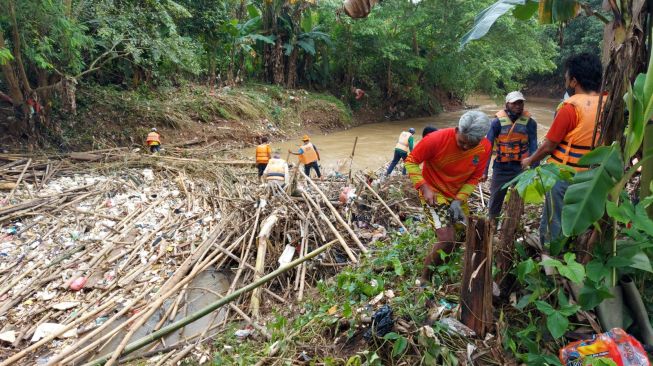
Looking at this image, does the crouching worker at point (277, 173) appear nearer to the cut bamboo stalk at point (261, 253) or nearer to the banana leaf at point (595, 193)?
the cut bamboo stalk at point (261, 253)

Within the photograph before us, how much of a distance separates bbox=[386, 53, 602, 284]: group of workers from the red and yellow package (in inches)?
23.5

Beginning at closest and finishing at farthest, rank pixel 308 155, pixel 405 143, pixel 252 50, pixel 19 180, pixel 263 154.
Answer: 1. pixel 19 180
2. pixel 263 154
3. pixel 405 143
4. pixel 308 155
5. pixel 252 50

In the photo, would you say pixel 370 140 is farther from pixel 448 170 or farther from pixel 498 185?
pixel 448 170

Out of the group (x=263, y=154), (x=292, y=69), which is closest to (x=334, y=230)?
(x=263, y=154)

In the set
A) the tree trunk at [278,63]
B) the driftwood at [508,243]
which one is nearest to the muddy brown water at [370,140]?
the tree trunk at [278,63]

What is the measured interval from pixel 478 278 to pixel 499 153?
1992mm

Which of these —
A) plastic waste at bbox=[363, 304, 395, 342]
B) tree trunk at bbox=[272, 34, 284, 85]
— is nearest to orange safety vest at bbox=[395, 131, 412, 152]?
plastic waste at bbox=[363, 304, 395, 342]

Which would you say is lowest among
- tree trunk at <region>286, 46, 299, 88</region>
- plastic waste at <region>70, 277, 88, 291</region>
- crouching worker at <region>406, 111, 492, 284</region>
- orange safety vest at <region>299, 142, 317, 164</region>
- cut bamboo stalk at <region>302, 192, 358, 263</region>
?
plastic waste at <region>70, 277, 88, 291</region>

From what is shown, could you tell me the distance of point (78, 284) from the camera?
4566mm

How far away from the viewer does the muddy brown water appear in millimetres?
11875

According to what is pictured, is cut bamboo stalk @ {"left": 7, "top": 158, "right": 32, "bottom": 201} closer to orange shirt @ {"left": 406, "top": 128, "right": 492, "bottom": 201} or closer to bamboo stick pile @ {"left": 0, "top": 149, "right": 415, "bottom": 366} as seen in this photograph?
bamboo stick pile @ {"left": 0, "top": 149, "right": 415, "bottom": 366}

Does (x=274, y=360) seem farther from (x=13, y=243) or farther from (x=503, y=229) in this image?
(x=13, y=243)

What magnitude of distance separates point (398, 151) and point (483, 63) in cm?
939

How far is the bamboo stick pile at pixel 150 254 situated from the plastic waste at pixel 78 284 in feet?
0.04
